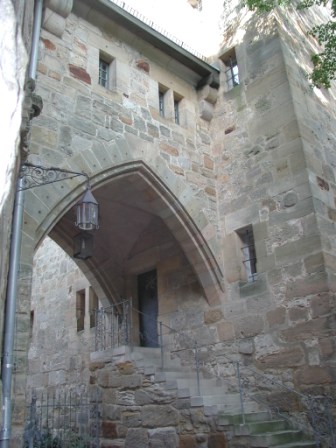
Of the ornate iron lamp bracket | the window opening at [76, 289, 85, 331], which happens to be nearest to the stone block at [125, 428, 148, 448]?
the ornate iron lamp bracket

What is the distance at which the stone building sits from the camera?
5.50 m

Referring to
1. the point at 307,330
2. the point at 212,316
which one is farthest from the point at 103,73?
the point at 307,330

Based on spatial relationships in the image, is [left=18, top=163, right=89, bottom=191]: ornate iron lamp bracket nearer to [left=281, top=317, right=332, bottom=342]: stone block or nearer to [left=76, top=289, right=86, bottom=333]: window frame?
[left=281, top=317, right=332, bottom=342]: stone block

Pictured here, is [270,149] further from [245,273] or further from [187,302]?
[187,302]

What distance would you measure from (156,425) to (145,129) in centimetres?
390

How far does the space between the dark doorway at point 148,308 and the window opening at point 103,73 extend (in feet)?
11.0

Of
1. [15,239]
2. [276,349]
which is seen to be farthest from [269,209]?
[15,239]

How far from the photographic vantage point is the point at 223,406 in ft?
18.1

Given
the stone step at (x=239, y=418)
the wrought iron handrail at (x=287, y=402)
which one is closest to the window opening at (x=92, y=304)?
the wrought iron handrail at (x=287, y=402)

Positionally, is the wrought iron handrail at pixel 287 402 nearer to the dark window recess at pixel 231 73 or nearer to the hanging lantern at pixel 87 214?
the hanging lantern at pixel 87 214

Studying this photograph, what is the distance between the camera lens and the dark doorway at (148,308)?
315 inches

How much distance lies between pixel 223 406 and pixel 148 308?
300 centimetres

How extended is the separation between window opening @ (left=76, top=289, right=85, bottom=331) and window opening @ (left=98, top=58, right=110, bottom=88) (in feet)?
15.3

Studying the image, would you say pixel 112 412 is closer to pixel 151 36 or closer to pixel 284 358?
pixel 284 358
